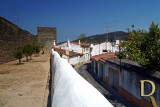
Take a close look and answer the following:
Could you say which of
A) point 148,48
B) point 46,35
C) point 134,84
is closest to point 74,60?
point 134,84

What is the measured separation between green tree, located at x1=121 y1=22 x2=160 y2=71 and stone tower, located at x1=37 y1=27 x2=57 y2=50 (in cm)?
3431

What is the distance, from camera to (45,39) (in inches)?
1634

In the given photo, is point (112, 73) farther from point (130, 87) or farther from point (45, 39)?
point (45, 39)

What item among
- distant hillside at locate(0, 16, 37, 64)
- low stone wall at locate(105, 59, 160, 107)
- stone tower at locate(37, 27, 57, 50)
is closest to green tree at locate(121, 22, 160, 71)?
low stone wall at locate(105, 59, 160, 107)

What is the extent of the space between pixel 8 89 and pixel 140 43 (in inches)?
327

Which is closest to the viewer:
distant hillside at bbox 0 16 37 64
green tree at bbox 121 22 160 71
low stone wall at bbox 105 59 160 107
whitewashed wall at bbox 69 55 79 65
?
low stone wall at bbox 105 59 160 107

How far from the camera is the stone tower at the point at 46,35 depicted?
4103 cm

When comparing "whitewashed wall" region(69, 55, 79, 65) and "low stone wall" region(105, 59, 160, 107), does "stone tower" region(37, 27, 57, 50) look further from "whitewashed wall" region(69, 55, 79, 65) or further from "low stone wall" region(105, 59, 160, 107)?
"low stone wall" region(105, 59, 160, 107)

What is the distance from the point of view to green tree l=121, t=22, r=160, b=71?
25.7 feet

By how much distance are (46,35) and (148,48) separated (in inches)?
1456

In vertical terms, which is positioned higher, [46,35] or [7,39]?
[46,35]

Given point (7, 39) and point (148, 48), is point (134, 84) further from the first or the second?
point (7, 39)

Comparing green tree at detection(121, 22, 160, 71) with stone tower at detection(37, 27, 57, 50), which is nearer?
green tree at detection(121, 22, 160, 71)

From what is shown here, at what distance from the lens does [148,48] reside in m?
8.51
